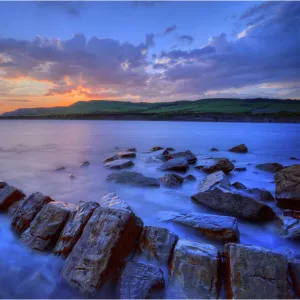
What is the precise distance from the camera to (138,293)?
2197 mm

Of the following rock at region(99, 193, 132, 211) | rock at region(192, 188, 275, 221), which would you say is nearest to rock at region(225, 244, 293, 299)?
rock at region(192, 188, 275, 221)

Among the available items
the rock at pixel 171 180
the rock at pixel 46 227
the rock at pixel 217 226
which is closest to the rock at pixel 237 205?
the rock at pixel 217 226

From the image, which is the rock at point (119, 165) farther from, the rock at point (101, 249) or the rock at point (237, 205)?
the rock at point (101, 249)

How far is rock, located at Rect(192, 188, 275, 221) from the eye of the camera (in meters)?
3.61

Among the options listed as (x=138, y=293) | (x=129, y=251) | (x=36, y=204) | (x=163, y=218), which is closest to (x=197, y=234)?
(x=163, y=218)

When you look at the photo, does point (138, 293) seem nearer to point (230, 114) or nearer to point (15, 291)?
point (15, 291)

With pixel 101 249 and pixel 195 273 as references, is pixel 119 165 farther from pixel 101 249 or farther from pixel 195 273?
pixel 195 273

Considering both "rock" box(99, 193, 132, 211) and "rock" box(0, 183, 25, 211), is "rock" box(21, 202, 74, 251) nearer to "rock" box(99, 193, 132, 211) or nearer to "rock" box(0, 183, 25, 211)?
"rock" box(99, 193, 132, 211)

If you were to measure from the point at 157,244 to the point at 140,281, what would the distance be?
1.63ft

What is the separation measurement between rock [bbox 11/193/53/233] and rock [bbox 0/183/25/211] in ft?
1.93

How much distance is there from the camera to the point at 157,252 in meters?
2.64

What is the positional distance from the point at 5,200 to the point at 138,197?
257cm

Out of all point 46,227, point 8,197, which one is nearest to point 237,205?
point 46,227

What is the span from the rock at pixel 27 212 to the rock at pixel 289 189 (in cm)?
442
